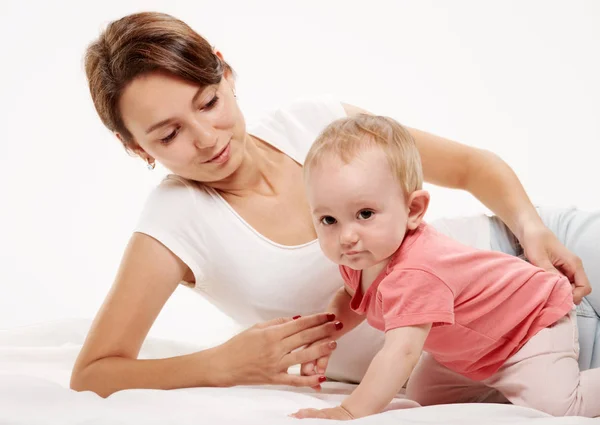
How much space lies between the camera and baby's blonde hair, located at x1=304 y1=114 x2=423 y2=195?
1857 mm

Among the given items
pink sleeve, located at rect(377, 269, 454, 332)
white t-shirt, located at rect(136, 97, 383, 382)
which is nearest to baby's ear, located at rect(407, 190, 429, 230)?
pink sleeve, located at rect(377, 269, 454, 332)

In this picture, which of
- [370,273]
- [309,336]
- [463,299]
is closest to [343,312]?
[309,336]

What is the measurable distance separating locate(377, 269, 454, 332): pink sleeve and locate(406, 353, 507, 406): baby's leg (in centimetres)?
37

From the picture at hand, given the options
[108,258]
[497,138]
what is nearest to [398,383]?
[108,258]

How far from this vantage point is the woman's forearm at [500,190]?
99.7 inches

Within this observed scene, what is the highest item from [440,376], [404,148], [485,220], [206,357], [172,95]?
[172,95]

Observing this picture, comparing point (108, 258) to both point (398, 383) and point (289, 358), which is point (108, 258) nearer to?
point (289, 358)

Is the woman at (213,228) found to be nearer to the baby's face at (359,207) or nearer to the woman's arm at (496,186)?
the woman's arm at (496,186)

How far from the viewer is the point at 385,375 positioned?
177 centimetres

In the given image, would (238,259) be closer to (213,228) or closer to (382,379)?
(213,228)

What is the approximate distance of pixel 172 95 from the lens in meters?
2.14

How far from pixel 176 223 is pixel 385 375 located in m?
0.79

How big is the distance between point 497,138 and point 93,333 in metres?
2.88

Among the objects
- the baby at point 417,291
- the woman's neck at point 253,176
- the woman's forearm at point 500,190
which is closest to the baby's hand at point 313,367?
the baby at point 417,291
